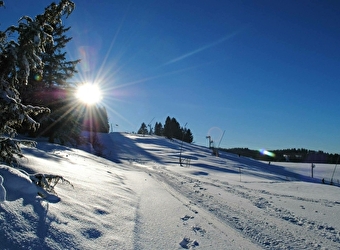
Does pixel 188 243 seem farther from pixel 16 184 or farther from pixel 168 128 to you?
pixel 168 128

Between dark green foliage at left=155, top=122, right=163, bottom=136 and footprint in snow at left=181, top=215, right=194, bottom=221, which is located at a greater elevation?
dark green foliage at left=155, top=122, right=163, bottom=136

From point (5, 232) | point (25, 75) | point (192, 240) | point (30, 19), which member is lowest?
point (192, 240)

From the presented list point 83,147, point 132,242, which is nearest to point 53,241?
point 132,242

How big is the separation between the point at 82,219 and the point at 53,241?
68 centimetres

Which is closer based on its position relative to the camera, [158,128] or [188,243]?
[188,243]

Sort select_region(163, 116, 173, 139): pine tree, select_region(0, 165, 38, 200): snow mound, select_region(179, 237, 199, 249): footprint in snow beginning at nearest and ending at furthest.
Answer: select_region(0, 165, 38, 200): snow mound
select_region(179, 237, 199, 249): footprint in snow
select_region(163, 116, 173, 139): pine tree

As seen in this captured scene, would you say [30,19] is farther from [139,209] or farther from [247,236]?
[247,236]

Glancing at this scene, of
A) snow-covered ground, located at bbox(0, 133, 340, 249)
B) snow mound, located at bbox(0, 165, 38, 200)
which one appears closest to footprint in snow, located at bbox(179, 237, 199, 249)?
snow-covered ground, located at bbox(0, 133, 340, 249)

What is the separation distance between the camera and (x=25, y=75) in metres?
3.01

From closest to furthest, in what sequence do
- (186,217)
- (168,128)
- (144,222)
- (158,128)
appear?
(144,222), (186,217), (168,128), (158,128)

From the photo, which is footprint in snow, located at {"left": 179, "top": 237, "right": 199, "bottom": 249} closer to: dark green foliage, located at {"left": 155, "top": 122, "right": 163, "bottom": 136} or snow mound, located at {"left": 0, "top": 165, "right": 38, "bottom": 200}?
snow mound, located at {"left": 0, "top": 165, "right": 38, "bottom": 200}

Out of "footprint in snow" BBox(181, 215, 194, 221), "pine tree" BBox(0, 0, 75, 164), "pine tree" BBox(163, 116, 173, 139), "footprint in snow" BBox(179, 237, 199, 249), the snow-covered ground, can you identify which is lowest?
"footprint in snow" BBox(179, 237, 199, 249)

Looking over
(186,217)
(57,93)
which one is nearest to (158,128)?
(57,93)

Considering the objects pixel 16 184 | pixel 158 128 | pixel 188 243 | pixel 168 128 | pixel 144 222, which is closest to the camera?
pixel 16 184
